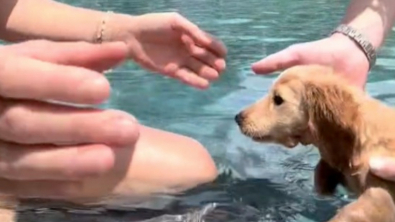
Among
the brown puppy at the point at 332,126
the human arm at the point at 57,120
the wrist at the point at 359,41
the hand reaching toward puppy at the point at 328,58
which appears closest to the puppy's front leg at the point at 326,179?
the brown puppy at the point at 332,126

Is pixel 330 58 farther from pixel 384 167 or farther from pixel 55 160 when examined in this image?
pixel 55 160

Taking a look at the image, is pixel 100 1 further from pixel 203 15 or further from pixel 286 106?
pixel 286 106

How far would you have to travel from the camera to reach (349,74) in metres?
2.09

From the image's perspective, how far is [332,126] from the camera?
6.03 ft

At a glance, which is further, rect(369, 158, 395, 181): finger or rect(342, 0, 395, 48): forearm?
rect(342, 0, 395, 48): forearm

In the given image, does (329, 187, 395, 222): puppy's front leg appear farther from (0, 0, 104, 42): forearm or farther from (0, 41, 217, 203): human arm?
(0, 0, 104, 42): forearm

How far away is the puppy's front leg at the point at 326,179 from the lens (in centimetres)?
198

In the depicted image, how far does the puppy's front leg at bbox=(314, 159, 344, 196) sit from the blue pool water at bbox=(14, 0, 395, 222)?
0.03 meters

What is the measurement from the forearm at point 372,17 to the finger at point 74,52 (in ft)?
2.40

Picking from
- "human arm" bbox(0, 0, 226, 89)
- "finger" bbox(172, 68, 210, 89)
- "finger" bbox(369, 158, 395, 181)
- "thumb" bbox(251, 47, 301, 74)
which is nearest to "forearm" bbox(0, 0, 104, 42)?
"human arm" bbox(0, 0, 226, 89)

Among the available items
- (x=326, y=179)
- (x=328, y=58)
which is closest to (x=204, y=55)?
(x=328, y=58)

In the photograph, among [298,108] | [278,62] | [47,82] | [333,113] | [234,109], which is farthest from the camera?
[234,109]

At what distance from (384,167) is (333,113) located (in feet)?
0.53

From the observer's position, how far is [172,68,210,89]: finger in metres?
2.08
